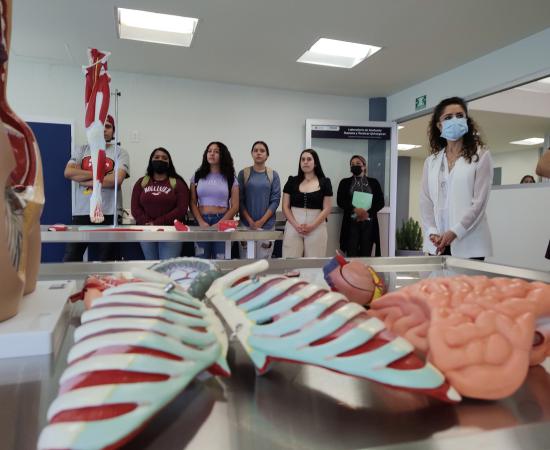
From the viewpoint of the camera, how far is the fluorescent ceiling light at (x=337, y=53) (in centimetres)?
439

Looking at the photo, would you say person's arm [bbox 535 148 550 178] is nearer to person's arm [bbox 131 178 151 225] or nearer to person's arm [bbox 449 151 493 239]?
person's arm [bbox 449 151 493 239]

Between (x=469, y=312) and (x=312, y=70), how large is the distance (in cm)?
491

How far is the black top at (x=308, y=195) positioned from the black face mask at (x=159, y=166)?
1200 mm

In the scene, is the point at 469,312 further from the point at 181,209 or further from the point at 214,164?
the point at 214,164

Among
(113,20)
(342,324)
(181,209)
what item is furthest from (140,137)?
(342,324)

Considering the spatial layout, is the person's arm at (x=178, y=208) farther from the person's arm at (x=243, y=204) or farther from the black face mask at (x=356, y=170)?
the black face mask at (x=356, y=170)

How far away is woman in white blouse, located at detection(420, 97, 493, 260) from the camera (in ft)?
6.26

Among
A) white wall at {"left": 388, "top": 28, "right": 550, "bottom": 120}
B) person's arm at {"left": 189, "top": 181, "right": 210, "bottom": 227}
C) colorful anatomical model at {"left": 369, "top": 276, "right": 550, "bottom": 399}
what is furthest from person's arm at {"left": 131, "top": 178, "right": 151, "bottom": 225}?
white wall at {"left": 388, "top": 28, "right": 550, "bottom": 120}

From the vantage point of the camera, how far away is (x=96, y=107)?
1.68 meters

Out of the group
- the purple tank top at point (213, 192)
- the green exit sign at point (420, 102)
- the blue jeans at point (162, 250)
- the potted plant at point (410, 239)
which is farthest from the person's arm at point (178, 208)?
the potted plant at point (410, 239)

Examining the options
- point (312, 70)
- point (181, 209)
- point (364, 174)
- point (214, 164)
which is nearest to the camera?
point (181, 209)

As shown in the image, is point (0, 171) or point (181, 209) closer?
point (0, 171)

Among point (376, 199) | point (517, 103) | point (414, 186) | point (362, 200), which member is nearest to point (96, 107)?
point (362, 200)

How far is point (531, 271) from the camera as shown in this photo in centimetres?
93
